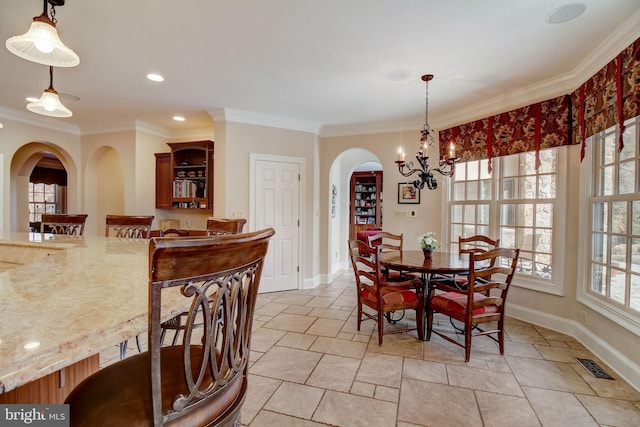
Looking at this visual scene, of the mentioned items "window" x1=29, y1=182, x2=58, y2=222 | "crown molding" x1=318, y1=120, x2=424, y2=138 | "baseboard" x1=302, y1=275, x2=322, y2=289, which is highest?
"crown molding" x1=318, y1=120, x2=424, y2=138

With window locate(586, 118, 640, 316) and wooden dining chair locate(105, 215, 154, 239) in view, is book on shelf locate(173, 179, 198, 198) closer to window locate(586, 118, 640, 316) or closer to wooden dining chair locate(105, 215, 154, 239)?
wooden dining chair locate(105, 215, 154, 239)

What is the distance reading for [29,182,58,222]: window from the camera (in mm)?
8430

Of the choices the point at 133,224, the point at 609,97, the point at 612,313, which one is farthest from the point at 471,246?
the point at 133,224

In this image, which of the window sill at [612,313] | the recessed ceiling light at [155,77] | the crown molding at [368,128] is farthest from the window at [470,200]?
the recessed ceiling light at [155,77]

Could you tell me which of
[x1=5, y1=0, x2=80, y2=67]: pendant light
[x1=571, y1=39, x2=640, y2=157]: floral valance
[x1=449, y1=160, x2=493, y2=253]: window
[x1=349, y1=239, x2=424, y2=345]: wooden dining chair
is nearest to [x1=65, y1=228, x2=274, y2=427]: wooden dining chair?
[x1=5, y1=0, x2=80, y2=67]: pendant light

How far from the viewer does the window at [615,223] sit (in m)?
2.32

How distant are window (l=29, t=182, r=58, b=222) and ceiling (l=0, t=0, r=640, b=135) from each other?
570 cm

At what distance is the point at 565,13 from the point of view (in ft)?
6.70

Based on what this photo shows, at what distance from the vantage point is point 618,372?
2.28 metres

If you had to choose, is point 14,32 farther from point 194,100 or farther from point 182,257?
point 182,257

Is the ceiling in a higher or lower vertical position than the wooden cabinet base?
higher

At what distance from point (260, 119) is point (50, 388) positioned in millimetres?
3823

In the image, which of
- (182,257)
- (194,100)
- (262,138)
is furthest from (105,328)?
(262,138)

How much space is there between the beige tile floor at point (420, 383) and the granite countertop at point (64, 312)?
50.0 inches
